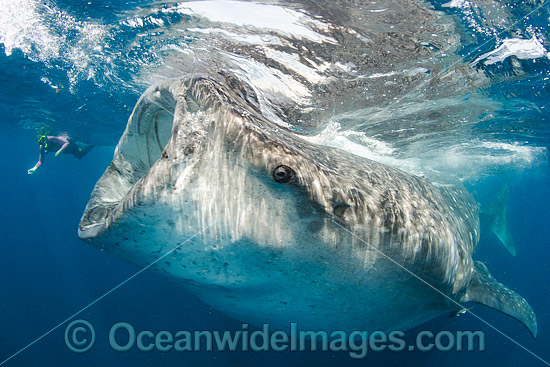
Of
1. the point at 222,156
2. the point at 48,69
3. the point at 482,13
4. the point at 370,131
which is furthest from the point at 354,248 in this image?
the point at 48,69

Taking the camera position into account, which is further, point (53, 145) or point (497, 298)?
point (53, 145)

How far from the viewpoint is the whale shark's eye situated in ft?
6.51

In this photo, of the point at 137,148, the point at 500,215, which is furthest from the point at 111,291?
the point at 500,215

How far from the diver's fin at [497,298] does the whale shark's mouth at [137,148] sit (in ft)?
14.3

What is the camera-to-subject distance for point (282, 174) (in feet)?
6.51

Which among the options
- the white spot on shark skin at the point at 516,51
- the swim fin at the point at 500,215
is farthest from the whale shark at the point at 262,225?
the swim fin at the point at 500,215

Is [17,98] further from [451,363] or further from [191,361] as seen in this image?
[451,363]

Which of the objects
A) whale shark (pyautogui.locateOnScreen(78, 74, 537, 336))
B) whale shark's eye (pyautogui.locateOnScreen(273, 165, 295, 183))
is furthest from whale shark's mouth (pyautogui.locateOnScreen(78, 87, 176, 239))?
whale shark's eye (pyautogui.locateOnScreen(273, 165, 295, 183))

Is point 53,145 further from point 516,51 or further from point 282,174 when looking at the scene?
point 516,51

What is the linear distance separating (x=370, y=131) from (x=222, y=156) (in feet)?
33.2

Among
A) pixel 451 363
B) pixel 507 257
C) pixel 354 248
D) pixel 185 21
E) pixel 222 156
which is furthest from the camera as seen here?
pixel 507 257

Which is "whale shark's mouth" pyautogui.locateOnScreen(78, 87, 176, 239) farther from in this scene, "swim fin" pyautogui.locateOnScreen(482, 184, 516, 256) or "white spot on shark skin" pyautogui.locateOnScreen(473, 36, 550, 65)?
"swim fin" pyautogui.locateOnScreen(482, 184, 516, 256)

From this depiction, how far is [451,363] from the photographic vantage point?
1457 cm

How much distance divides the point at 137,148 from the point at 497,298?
17.3 feet
